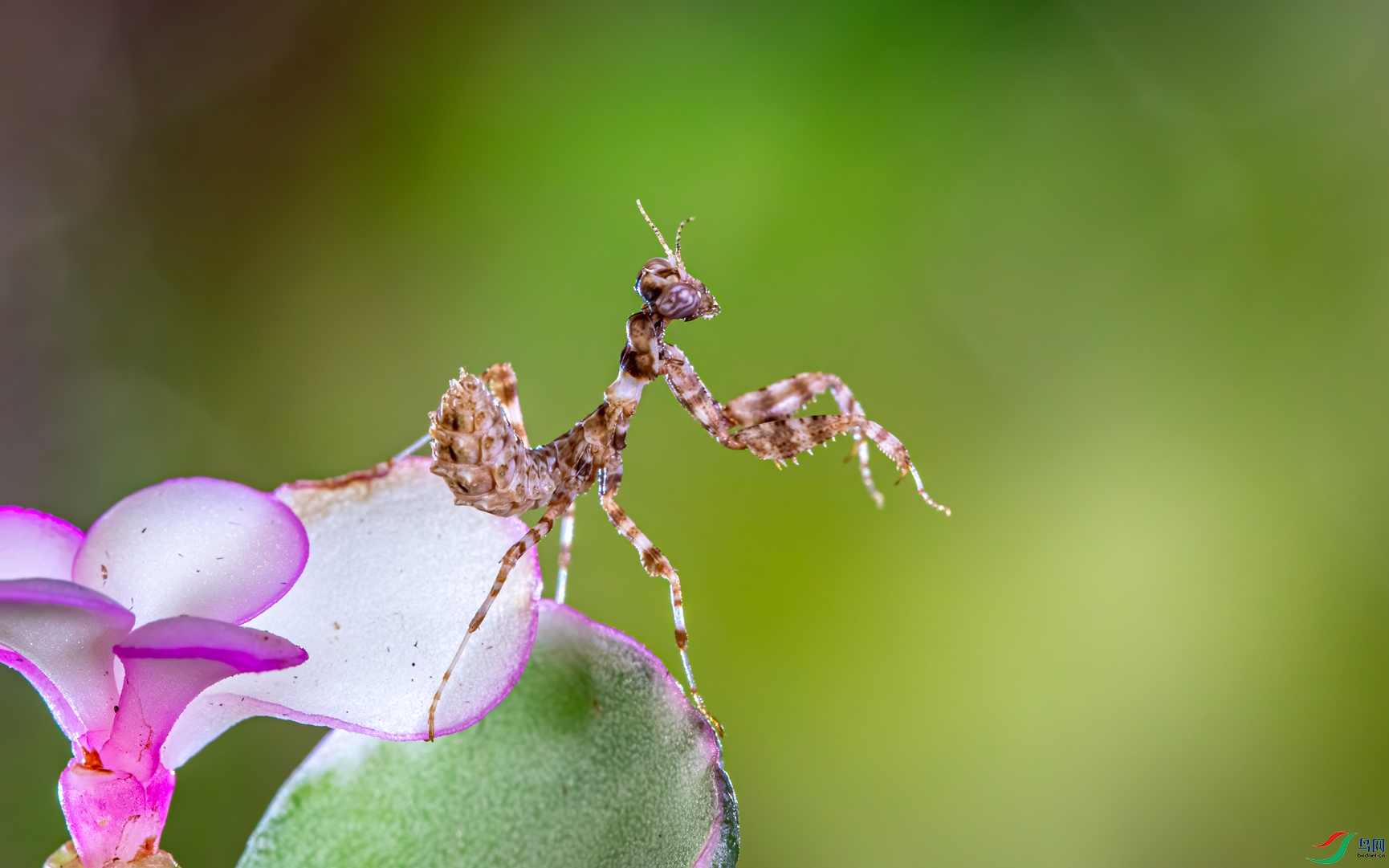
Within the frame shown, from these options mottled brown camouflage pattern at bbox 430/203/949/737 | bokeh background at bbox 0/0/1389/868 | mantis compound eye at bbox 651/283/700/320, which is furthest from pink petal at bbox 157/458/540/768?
bokeh background at bbox 0/0/1389/868

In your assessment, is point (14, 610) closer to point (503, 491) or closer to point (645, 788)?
point (645, 788)

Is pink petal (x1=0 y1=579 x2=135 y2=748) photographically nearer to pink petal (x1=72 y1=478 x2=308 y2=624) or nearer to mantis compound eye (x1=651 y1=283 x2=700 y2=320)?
pink petal (x1=72 y1=478 x2=308 y2=624)

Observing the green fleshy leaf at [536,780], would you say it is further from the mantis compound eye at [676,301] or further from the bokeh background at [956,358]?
the bokeh background at [956,358]

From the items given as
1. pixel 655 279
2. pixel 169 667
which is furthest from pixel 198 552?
pixel 655 279

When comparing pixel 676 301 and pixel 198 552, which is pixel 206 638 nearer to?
pixel 198 552

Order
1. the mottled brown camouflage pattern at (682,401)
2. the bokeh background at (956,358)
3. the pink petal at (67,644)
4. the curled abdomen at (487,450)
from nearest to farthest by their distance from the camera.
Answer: the pink petal at (67,644)
the curled abdomen at (487,450)
the mottled brown camouflage pattern at (682,401)
the bokeh background at (956,358)

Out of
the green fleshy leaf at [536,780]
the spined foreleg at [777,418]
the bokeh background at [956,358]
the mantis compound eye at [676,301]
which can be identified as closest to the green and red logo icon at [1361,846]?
the bokeh background at [956,358]
